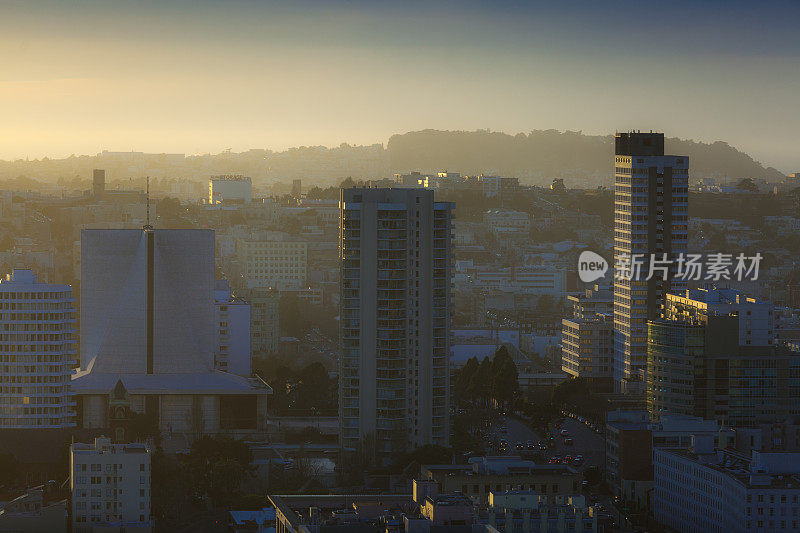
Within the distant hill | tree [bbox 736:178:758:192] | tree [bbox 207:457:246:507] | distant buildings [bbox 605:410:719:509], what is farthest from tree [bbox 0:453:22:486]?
tree [bbox 736:178:758:192]

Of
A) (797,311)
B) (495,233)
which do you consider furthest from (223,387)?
(495,233)

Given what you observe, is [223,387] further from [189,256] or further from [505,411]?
[505,411]

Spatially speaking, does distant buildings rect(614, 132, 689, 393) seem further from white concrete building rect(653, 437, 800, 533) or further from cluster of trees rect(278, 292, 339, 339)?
cluster of trees rect(278, 292, 339, 339)

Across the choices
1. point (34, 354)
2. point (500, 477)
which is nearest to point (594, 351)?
point (34, 354)

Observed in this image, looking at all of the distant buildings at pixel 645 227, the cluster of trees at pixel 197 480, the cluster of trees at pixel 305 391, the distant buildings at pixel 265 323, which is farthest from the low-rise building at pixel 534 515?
the distant buildings at pixel 265 323

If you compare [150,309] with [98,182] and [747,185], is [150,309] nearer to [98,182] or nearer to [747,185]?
[98,182]

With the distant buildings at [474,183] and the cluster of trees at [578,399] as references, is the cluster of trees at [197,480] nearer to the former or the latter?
the cluster of trees at [578,399]
